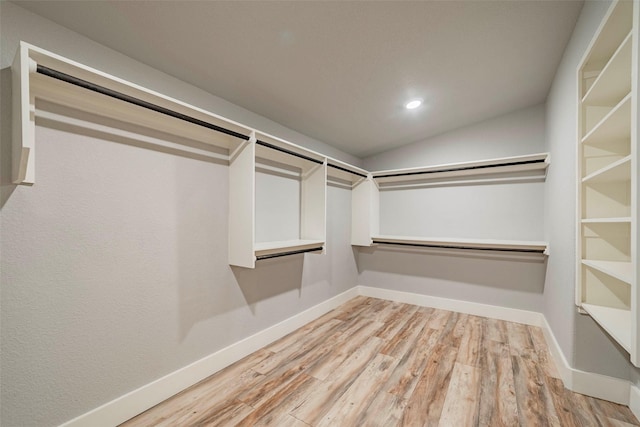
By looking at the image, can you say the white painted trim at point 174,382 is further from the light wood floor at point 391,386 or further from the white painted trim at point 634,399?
the white painted trim at point 634,399

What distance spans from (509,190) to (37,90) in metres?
4.00

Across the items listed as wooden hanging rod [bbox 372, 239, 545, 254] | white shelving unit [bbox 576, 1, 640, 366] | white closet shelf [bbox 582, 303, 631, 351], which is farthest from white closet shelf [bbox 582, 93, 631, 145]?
wooden hanging rod [bbox 372, 239, 545, 254]

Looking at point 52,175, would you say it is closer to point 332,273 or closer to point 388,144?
point 332,273

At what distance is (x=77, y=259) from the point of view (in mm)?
1352

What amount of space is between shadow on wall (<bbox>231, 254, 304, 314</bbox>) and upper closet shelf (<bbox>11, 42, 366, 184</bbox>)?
1.05 meters

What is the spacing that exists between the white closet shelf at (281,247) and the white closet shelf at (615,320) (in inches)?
77.3

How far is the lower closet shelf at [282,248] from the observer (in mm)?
2084

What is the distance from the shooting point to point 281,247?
2.23 m

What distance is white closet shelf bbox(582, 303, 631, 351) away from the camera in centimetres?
117

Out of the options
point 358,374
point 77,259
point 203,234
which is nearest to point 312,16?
point 203,234

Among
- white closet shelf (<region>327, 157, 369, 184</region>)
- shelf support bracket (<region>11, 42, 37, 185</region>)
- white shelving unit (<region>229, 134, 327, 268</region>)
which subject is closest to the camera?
shelf support bracket (<region>11, 42, 37, 185</region>)

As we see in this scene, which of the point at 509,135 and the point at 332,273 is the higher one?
the point at 509,135

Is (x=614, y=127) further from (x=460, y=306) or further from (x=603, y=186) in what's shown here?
(x=460, y=306)

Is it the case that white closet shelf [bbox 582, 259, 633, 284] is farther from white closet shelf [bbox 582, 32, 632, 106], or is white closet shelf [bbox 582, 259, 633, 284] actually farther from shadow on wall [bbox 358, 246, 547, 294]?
shadow on wall [bbox 358, 246, 547, 294]
